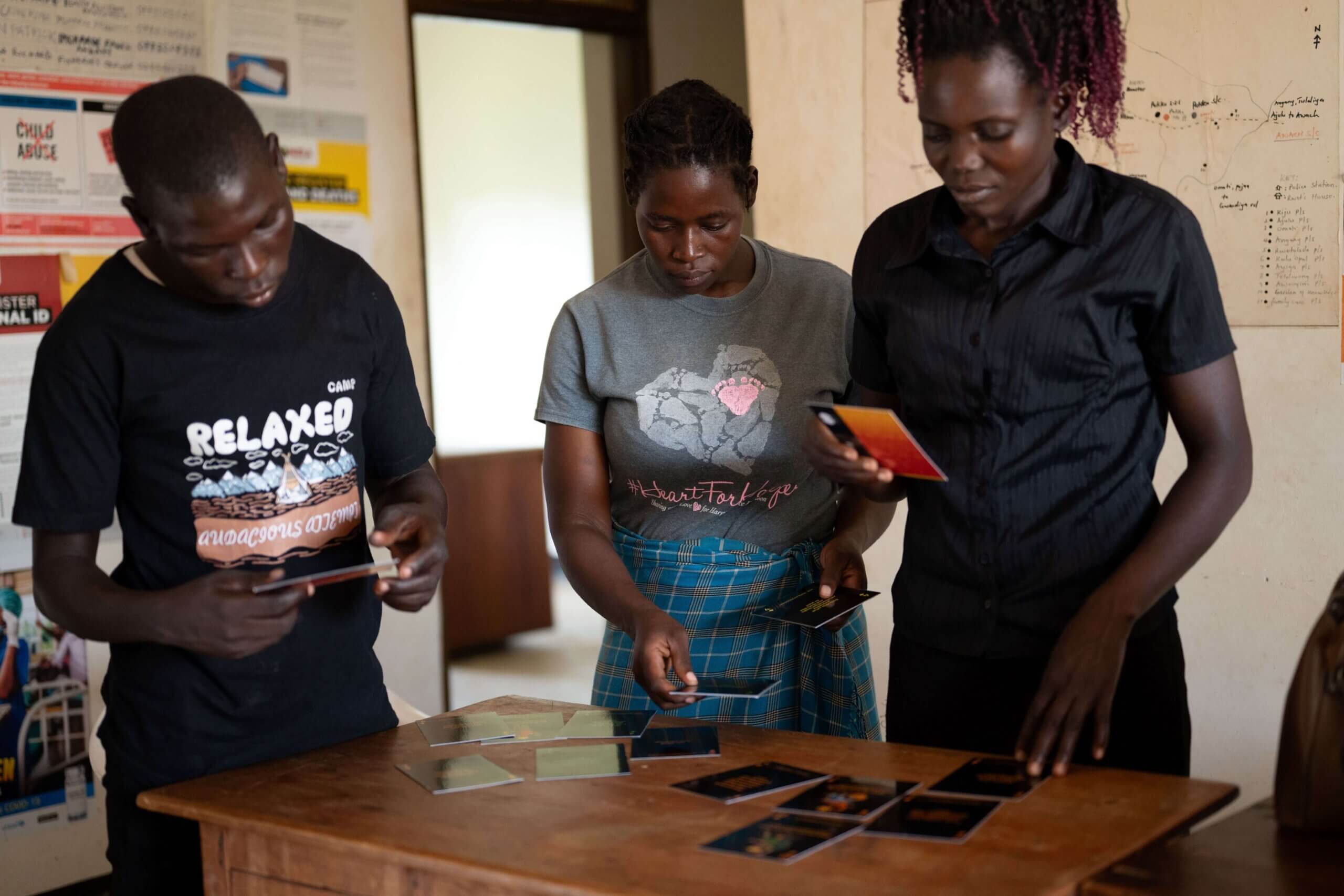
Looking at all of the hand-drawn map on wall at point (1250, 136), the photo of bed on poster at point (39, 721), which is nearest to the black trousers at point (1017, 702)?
the hand-drawn map on wall at point (1250, 136)

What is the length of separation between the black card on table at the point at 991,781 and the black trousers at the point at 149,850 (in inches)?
40.3

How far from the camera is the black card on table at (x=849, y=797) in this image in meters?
1.59

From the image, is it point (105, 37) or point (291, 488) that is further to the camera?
point (105, 37)

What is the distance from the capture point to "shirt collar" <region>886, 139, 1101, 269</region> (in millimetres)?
1758

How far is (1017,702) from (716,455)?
25.3 inches

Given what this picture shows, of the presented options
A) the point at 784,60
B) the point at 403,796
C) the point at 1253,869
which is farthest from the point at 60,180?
the point at 1253,869

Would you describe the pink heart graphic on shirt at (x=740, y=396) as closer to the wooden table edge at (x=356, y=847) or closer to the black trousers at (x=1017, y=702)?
the black trousers at (x=1017, y=702)

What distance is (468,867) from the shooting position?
1.50 m

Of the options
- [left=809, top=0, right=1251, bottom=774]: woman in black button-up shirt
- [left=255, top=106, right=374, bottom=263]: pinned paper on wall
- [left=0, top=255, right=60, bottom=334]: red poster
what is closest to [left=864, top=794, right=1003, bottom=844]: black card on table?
[left=809, top=0, right=1251, bottom=774]: woman in black button-up shirt

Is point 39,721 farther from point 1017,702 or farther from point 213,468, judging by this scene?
point 1017,702

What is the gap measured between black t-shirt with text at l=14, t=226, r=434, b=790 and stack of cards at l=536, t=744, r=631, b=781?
313mm

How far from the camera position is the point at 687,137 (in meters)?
2.12

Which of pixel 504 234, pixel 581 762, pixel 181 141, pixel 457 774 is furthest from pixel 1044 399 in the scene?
pixel 504 234

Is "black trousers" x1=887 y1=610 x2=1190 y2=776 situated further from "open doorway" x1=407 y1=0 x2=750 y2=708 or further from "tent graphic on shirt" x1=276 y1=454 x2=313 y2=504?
"open doorway" x1=407 y1=0 x2=750 y2=708
